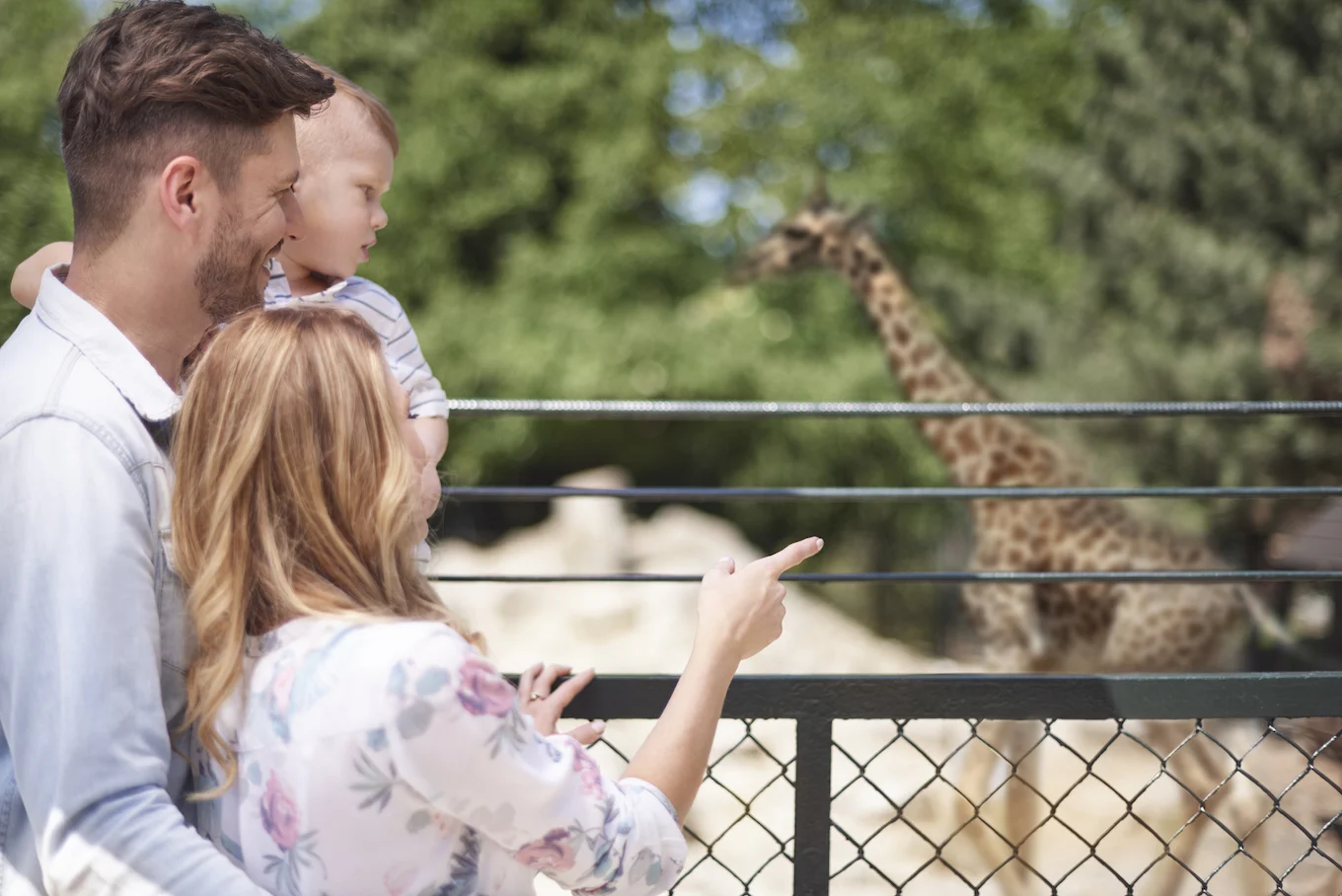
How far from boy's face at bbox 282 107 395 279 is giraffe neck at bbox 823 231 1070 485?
11.4ft

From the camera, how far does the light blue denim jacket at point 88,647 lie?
101 cm

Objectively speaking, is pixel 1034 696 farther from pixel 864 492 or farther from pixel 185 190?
pixel 185 190

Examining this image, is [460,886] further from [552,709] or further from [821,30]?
[821,30]

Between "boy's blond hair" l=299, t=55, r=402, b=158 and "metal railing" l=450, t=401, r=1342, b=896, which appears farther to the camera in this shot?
"boy's blond hair" l=299, t=55, r=402, b=158

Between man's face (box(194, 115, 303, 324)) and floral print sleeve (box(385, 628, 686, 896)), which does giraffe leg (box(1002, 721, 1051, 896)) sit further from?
man's face (box(194, 115, 303, 324))

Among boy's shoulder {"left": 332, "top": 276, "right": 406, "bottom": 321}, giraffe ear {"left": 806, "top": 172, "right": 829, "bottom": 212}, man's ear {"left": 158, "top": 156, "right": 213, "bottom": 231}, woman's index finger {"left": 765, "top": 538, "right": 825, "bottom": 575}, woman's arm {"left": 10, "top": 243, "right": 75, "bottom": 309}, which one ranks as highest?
man's ear {"left": 158, "top": 156, "right": 213, "bottom": 231}

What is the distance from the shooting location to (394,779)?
3.31 ft

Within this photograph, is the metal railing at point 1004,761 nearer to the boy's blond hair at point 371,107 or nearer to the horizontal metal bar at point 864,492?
the horizontal metal bar at point 864,492

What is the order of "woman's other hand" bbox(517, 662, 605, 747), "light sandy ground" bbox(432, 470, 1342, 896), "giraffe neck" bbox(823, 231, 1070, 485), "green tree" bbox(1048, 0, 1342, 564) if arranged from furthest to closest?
"green tree" bbox(1048, 0, 1342, 564), "giraffe neck" bbox(823, 231, 1070, 485), "light sandy ground" bbox(432, 470, 1342, 896), "woman's other hand" bbox(517, 662, 605, 747)

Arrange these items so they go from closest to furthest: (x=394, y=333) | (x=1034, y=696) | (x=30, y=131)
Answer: (x=1034, y=696) → (x=394, y=333) → (x=30, y=131)

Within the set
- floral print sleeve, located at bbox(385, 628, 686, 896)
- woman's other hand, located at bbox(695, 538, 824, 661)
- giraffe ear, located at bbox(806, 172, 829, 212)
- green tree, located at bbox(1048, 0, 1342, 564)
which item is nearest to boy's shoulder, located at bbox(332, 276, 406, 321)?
woman's other hand, located at bbox(695, 538, 824, 661)

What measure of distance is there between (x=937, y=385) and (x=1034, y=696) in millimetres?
3601

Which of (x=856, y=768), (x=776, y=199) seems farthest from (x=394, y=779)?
(x=776, y=199)

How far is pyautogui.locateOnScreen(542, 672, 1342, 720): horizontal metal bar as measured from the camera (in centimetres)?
163
